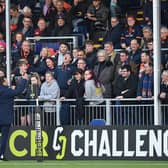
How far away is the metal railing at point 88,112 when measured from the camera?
2170cm

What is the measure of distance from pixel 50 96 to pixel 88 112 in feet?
3.31

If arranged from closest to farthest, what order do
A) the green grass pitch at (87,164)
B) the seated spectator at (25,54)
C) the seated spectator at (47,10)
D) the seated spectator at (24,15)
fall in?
the green grass pitch at (87,164), the seated spectator at (25,54), the seated spectator at (47,10), the seated spectator at (24,15)

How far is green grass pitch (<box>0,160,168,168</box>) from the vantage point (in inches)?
768

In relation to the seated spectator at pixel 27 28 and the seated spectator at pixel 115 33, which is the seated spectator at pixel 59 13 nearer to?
the seated spectator at pixel 27 28

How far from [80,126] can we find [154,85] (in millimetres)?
1969

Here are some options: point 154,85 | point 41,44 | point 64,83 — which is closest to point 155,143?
point 154,85

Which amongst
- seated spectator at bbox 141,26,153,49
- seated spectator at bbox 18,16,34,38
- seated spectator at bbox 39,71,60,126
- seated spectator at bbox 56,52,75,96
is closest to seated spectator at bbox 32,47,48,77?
seated spectator at bbox 56,52,75,96

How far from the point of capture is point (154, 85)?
21312 millimetres

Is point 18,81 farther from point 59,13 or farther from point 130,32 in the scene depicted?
point 130,32

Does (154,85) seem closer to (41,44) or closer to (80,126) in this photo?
(80,126)

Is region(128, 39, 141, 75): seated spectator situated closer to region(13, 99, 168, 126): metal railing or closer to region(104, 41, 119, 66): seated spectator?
region(104, 41, 119, 66): seated spectator

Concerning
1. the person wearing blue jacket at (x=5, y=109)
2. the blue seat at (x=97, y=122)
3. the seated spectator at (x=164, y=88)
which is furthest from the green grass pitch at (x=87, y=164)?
the seated spectator at (x=164, y=88)

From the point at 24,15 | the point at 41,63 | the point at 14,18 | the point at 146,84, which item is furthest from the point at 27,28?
the point at 146,84

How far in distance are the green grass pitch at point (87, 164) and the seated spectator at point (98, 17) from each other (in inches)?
194
